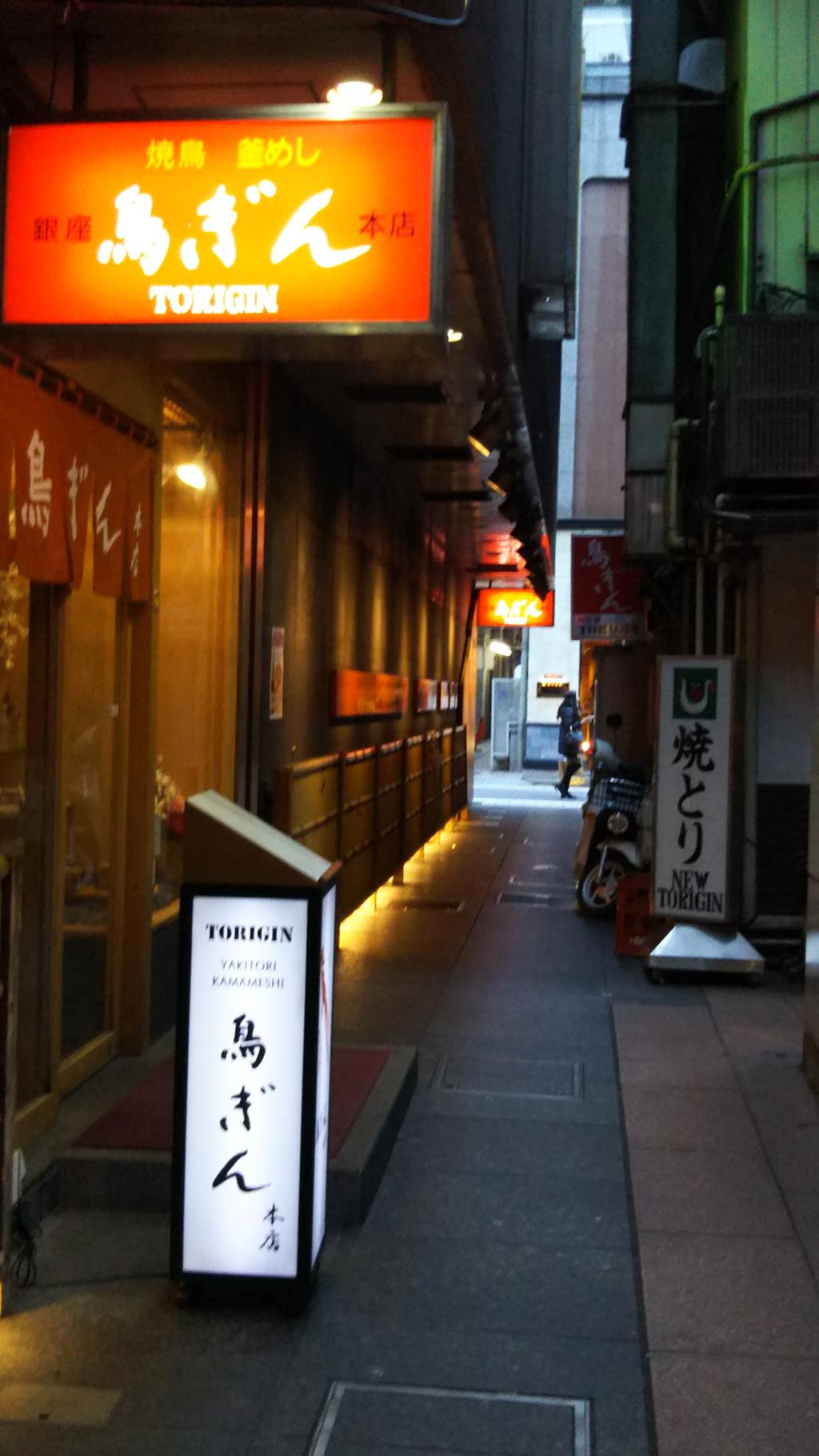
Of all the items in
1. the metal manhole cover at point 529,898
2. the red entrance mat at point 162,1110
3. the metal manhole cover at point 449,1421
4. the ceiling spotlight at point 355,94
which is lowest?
the metal manhole cover at point 449,1421

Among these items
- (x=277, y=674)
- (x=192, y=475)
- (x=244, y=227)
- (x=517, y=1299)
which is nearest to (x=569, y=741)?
(x=277, y=674)

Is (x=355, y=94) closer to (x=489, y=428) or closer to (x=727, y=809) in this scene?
(x=489, y=428)

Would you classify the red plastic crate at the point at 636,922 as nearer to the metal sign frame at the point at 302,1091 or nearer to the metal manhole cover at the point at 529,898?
the metal manhole cover at the point at 529,898

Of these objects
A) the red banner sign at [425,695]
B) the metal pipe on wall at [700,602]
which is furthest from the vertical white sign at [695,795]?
the red banner sign at [425,695]

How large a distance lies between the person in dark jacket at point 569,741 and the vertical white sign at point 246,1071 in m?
22.4

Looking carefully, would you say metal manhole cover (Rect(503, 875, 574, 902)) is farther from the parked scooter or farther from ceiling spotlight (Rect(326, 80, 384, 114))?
ceiling spotlight (Rect(326, 80, 384, 114))

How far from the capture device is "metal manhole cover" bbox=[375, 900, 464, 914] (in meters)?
13.5

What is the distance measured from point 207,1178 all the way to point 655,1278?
1.74 m

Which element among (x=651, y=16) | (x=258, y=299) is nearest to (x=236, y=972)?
(x=258, y=299)

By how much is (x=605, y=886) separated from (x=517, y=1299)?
27.1 ft

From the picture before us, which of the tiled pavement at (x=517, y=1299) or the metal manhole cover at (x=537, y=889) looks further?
the metal manhole cover at (x=537, y=889)

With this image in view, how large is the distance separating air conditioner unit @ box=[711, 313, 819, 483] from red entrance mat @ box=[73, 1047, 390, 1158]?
187 inches

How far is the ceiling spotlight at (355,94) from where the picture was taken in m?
5.24

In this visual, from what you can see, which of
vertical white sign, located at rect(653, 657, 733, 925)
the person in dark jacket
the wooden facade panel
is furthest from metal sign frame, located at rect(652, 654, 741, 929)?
the person in dark jacket
